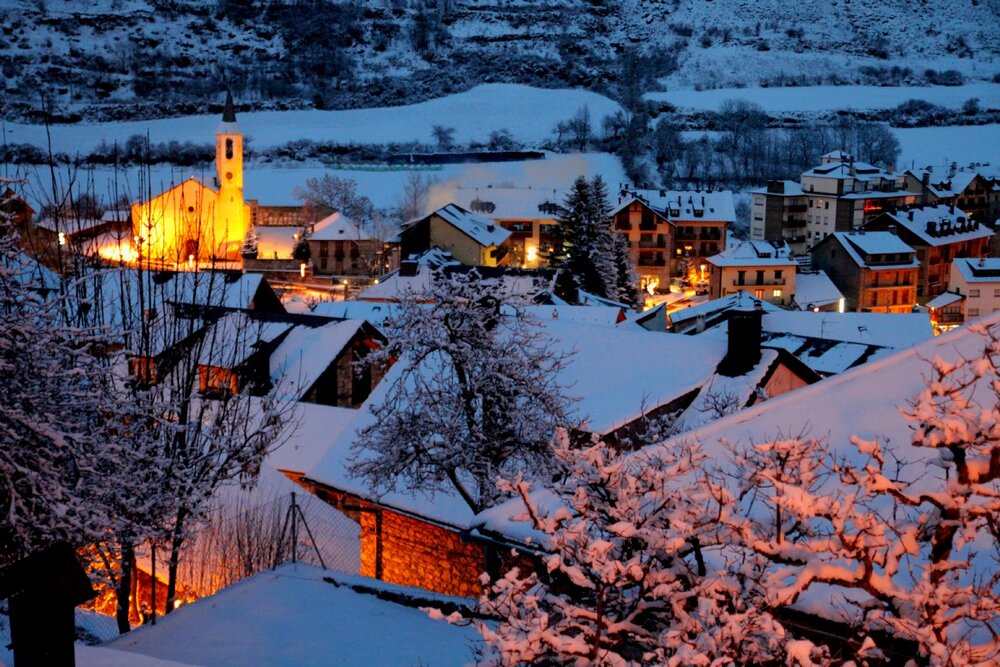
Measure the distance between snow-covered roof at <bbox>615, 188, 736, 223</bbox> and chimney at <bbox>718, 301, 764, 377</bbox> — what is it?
3299 centimetres

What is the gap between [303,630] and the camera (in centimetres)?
769

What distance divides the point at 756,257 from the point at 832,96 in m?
53.2

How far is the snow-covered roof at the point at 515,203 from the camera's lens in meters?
48.8

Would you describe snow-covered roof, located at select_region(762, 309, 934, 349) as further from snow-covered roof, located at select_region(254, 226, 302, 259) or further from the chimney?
snow-covered roof, located at select_region(254, 226, 302, 259)

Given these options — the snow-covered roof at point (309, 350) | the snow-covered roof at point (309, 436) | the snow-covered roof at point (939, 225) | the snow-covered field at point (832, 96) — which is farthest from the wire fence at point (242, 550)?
the snow-covered field at point (832, 96)

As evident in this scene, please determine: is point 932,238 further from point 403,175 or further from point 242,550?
point 242,550

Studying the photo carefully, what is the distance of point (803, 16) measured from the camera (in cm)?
10725

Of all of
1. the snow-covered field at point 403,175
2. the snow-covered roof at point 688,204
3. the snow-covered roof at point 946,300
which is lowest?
the snow-covered roof at point 946,300

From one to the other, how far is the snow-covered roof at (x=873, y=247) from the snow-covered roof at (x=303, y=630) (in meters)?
34.2

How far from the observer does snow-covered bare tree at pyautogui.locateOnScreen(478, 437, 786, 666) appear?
176 inches

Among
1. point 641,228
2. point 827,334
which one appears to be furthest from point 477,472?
point 641,228

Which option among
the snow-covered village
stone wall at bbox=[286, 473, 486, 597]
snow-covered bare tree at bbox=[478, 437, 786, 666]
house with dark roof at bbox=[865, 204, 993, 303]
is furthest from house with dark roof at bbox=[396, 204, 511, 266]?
snow-covered bare tree at bbox=[478, 437, 786, 666]

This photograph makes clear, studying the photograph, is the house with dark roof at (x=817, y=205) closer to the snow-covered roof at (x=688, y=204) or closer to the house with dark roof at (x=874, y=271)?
the snow-covered roof at (x=688, y=204)

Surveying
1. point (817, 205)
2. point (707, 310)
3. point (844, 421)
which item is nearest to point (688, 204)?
point (817, 205)
